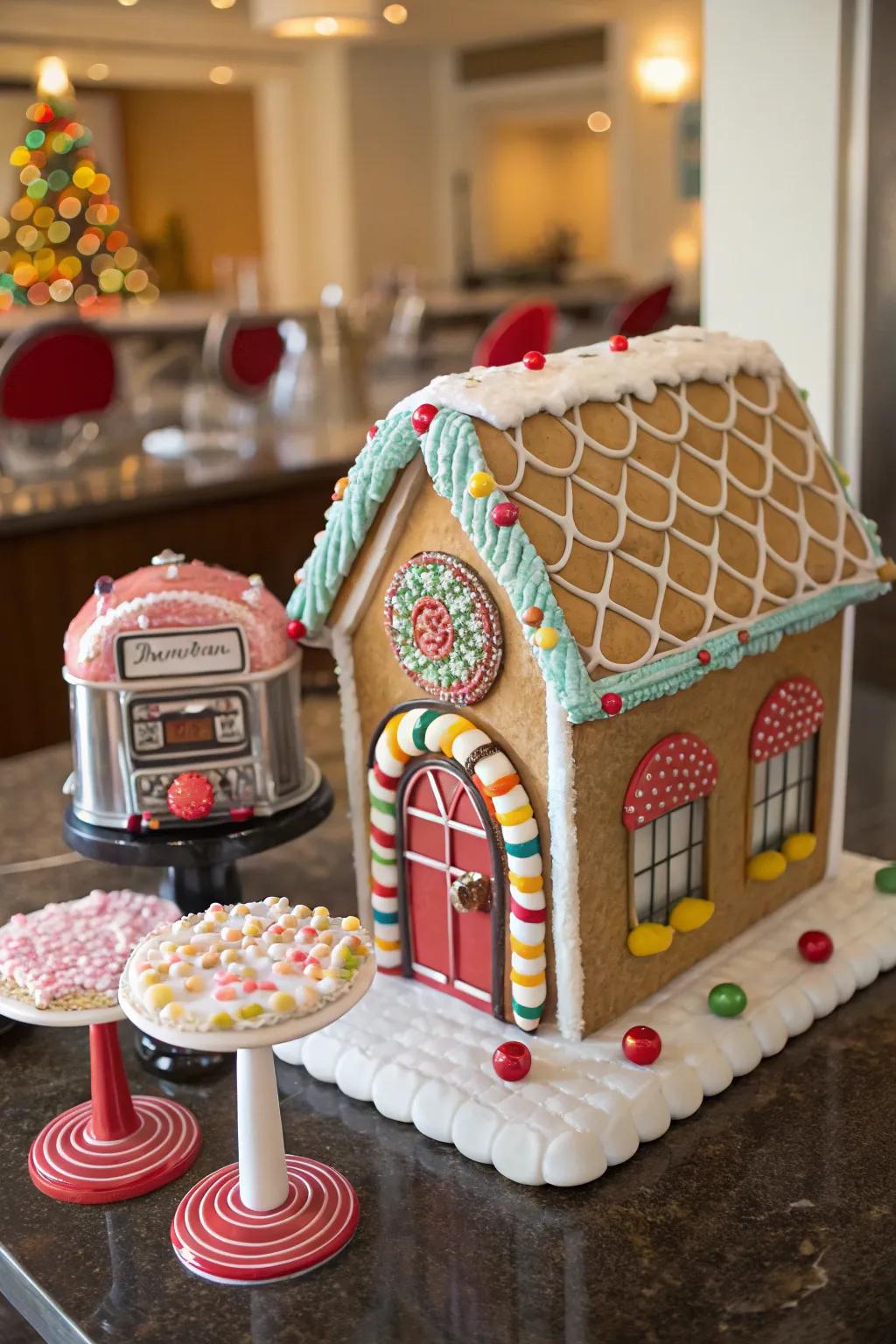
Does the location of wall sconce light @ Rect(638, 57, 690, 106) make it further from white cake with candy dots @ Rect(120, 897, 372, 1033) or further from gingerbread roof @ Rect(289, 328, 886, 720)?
white cake with candy dots @ Rect(120, 897, 372, 1033)

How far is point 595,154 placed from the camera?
12.5 m

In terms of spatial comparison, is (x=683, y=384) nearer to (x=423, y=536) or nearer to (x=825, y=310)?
(x=423, y=536)

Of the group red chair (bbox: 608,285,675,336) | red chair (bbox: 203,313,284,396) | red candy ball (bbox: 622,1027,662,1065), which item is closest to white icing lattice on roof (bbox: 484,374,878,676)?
red candy ball (bbox: 622,1027,662,1065)

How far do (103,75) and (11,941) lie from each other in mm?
9037

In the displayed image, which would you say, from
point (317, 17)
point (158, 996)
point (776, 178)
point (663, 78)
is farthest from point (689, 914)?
point (663, 78)

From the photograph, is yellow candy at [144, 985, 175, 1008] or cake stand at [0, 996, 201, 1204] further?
cake stand at [0, 996, 201, 1204]

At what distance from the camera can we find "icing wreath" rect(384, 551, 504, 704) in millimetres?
1137

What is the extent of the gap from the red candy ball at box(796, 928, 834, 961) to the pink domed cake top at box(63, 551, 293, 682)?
58 cm

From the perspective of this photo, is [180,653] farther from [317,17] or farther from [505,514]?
[317,17]

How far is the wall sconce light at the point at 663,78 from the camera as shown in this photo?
8.54 m

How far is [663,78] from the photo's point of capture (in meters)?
8.56

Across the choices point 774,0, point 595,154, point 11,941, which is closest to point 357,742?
point 11,941

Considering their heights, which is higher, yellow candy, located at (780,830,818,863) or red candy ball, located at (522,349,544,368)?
red candy ball, located at (522,349,544,368)

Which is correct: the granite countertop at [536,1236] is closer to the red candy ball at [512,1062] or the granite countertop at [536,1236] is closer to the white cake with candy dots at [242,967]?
the red candy ball at [512,1062]
